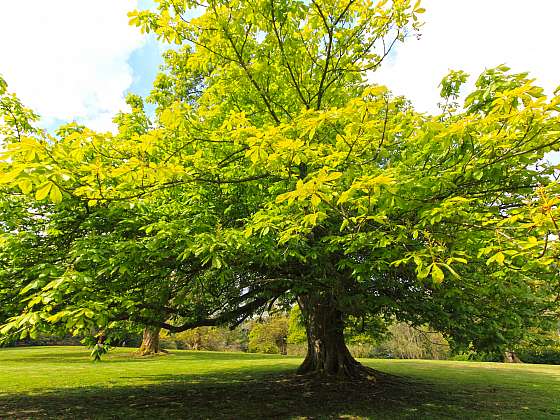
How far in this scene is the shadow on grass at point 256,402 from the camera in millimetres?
9625

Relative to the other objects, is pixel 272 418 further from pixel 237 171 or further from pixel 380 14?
pixel 380 14

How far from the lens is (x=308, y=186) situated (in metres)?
3.70

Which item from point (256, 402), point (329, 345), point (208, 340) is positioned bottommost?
point (256, 402)

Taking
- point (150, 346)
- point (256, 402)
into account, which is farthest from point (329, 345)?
point (150, 346)

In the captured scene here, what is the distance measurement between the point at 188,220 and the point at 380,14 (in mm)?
5193

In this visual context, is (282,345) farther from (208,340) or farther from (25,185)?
(25,185)

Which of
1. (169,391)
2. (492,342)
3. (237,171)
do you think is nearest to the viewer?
(237,171)

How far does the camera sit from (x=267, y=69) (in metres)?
7.03

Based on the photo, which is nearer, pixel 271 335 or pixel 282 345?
pixel 271 335

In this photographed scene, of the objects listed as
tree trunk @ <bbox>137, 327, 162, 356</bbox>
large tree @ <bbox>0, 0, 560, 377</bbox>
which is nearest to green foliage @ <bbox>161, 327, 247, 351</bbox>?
tree trunk @ <bbox>137, 327, 162, 356</bbox>

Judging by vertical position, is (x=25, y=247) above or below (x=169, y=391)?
above

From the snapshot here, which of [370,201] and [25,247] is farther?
[25,247]

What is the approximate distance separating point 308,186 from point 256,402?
372 inches

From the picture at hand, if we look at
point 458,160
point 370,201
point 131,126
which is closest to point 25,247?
point 131,126
